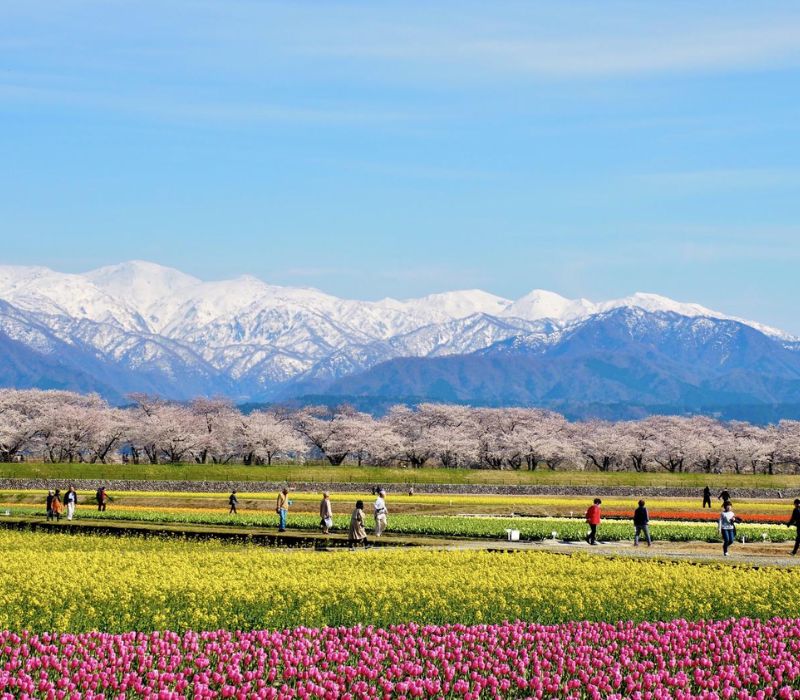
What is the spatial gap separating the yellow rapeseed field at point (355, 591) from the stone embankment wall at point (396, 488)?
54.9 metres

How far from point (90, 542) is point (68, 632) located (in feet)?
61.5

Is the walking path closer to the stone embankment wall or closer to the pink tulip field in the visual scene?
the pink tulip field

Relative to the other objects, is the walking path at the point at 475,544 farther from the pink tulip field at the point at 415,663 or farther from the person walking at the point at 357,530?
the pink tulip field at the point at 415,663

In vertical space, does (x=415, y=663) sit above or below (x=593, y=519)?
below

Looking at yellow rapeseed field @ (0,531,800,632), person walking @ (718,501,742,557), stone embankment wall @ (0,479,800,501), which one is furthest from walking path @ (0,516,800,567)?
stone embankment wall @ (0,479,800,501)

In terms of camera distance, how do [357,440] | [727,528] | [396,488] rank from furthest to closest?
[357,440] < [396,488] < [727,528]

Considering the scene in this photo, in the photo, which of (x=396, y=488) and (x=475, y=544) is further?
(x=396, y=488)

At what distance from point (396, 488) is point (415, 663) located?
69.9 metres

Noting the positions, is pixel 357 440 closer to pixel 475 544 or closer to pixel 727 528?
pixel 475 544

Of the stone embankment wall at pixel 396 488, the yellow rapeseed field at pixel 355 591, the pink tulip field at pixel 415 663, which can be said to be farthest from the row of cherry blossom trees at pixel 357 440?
the pink tulip field at pixel 415 663

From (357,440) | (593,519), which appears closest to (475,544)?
(593,519)

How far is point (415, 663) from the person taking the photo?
54.0 ft

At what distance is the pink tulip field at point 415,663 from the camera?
596 inches

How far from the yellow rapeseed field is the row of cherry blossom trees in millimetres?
95855
